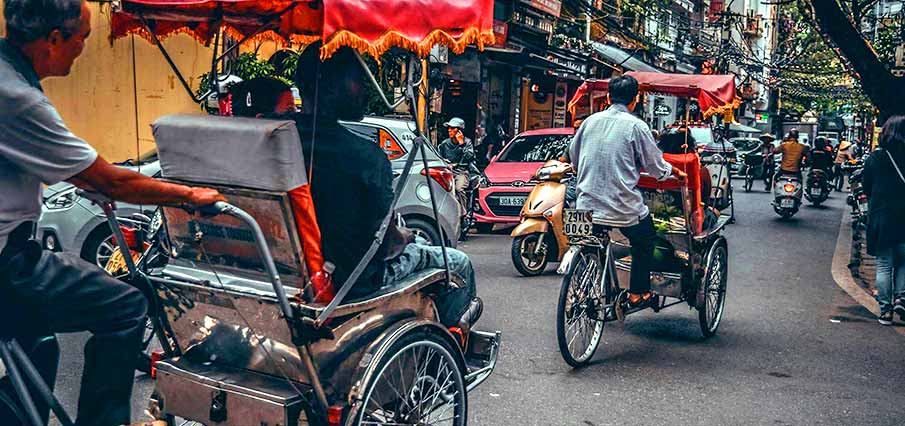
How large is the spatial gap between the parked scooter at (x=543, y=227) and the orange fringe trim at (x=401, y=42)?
6.22 metres

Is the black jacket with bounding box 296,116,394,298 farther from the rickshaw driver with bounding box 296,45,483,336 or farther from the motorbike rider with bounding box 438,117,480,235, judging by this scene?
the motorbike rider with bounding box 438,117,480,235

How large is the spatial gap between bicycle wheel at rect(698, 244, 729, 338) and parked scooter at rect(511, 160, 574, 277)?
269cm

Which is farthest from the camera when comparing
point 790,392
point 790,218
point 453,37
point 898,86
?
point 790,218

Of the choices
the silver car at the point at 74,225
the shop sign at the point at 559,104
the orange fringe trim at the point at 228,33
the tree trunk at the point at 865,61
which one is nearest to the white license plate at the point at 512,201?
the tree trunk at the point at 865,61

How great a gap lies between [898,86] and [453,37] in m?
8.66

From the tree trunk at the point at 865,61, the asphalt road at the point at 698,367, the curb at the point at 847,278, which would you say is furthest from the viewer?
the tree trunk at the point at 865,61

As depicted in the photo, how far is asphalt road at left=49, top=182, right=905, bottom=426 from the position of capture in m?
5.37

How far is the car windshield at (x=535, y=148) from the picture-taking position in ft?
48.0

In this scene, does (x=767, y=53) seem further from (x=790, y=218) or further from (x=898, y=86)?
(x=898, y=86)

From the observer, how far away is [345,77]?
3881mm

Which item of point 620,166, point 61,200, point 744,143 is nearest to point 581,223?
point 620,166

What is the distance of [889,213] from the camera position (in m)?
7.98

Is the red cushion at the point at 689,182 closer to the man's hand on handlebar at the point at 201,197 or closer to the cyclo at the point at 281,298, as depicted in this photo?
the cyclo at the point at 281,298

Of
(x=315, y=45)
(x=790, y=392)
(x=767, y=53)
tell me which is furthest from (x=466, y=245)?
(x=767, y=53)
